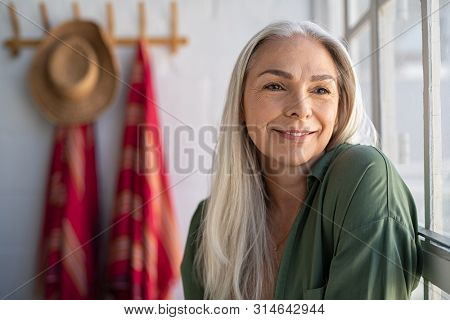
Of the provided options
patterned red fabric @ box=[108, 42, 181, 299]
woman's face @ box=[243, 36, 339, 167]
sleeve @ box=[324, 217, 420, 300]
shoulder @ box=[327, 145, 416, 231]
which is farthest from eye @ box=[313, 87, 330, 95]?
patterned red fabric @ box=[108, 42, 181, 299]

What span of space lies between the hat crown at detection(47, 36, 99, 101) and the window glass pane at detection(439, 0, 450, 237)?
1073mm

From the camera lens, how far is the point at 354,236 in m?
0.58

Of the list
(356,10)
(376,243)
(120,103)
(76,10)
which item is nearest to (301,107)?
(376,243)

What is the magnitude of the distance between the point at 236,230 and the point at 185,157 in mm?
837

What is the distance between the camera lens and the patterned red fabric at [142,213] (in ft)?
4.84

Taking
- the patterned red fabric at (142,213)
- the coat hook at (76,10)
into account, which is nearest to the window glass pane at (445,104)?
the patterned red fabric at (142,213)

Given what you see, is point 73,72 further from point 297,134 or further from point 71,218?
point 297,134

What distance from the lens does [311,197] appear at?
0.73m

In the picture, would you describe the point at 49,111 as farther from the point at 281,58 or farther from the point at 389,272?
the point at 389,272

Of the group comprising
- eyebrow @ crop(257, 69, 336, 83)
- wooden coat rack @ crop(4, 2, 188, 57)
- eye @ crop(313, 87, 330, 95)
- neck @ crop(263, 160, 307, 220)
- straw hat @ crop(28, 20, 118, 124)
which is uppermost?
wooden coat rack @ crop(4, 2, 188, 57)

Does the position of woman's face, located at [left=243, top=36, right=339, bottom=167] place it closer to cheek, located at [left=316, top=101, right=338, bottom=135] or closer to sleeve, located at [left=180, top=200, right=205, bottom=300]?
cheek, located at [left=316, top=101, right=338, bottom=135]

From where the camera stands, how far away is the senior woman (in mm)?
585

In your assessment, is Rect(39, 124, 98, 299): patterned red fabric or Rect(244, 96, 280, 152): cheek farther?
Rect(39, 124, 98, 299): patterned red fabric

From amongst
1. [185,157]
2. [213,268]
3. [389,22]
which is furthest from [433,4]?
[185,157]
